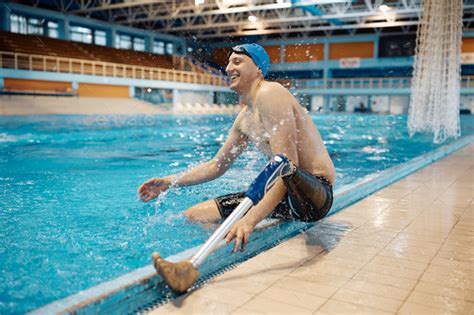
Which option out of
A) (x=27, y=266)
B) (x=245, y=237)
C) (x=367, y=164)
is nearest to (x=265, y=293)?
(x=245, y=237)

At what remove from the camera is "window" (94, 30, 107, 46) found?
1283 inches

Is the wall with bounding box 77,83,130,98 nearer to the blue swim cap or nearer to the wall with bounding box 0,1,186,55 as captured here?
the wall with bounding box 0,1,186,55

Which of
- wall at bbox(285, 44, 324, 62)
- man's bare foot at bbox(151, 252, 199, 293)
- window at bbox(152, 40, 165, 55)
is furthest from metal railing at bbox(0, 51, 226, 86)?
man's bare foot at bbox(151, 252, 199, 293)

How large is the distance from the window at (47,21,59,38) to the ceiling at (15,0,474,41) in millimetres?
1076

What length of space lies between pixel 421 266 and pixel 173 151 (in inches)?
337

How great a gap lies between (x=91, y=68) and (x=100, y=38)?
25.7 feet

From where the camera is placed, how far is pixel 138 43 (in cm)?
3644

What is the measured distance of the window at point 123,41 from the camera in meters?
34.8

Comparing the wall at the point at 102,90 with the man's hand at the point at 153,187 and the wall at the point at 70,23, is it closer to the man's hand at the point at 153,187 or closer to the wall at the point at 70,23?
the wall at the point at 70,23

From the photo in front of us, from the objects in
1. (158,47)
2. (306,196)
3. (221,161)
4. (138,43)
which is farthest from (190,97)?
(306,196)

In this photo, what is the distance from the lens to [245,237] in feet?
7.74

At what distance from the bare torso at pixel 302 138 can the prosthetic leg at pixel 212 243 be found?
44cm

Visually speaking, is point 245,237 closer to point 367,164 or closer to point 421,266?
point 421,266

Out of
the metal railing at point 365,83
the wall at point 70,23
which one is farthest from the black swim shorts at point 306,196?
the metal railing at point 365,83
